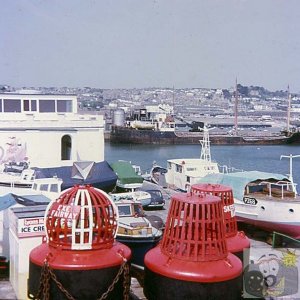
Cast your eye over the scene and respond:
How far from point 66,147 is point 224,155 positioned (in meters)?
47.7

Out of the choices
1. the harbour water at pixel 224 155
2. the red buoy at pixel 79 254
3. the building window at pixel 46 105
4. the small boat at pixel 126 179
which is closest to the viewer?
the red buoy at pixel 79 254

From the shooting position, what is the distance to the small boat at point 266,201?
16.5 m

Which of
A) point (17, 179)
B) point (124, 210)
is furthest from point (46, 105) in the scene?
point (124, 210)

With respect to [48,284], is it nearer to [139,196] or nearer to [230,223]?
[230,223]

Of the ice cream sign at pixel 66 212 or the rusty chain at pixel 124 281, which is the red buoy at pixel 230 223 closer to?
the rusty chain at pixel 124 281

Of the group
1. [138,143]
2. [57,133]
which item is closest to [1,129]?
[57,133]

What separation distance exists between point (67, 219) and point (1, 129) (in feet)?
45.5

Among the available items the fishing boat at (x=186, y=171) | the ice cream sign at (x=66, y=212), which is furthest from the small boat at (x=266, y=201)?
the ice cream sign at (x=66, y=212)

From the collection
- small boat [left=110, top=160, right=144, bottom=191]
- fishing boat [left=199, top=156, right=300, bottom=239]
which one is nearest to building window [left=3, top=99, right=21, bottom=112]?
small boat [left=110, top=160, right=144, bottom=191]

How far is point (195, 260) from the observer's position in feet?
28.1

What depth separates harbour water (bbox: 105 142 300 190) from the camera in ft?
181

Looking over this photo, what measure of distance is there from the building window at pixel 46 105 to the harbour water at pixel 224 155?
25977 millimetres

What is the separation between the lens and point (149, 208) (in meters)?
20.3

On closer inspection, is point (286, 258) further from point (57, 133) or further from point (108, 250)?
point (57, 133)
